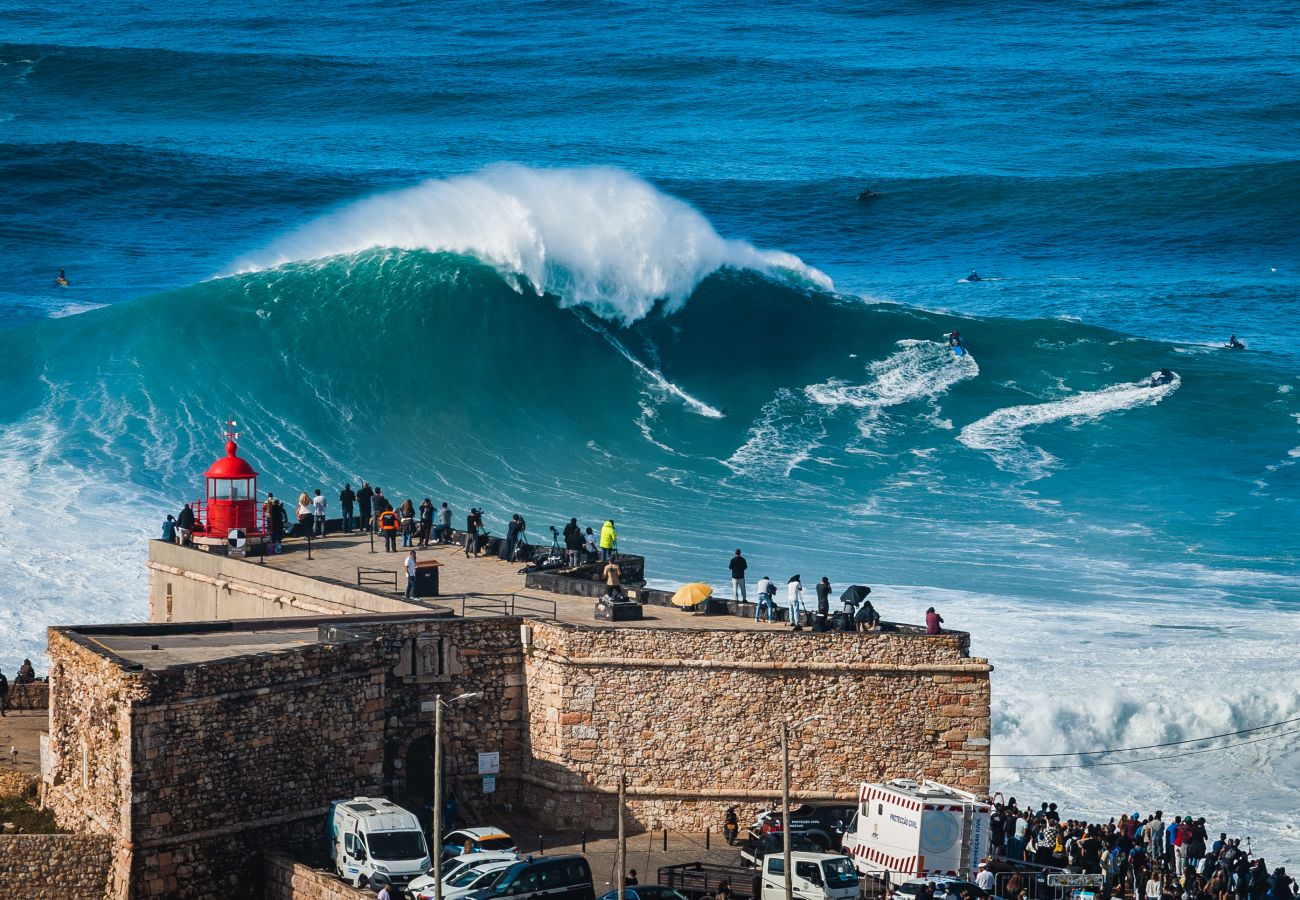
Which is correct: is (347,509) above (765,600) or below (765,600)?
above

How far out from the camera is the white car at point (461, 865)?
76.6 ft

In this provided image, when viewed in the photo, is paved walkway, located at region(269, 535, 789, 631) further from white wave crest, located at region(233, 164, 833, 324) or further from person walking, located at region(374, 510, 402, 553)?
white wave crest, located at region(233, 164, 833, 324)

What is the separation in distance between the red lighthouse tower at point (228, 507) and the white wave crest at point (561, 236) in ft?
69.2

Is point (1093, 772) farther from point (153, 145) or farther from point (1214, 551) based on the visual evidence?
point (153, 145)

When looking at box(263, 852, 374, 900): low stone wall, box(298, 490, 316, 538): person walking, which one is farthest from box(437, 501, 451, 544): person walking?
box(263, 852, 374, 900): low stone wall

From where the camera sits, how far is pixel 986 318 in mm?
57281

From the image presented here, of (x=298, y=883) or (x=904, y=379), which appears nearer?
(x=298, y=883)

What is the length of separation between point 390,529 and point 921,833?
10.6 meters

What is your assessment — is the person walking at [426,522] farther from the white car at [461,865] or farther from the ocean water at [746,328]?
the white car at [461,865]

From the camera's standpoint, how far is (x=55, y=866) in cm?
2481

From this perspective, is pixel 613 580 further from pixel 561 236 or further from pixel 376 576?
pixel 561 236

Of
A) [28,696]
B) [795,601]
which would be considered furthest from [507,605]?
[28,696]

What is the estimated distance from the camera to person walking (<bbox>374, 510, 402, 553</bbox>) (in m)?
32.1

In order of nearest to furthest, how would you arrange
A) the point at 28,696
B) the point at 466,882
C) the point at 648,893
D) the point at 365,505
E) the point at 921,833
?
the point at 648,893, the point at 466,882, the point at 921,833, the point at 28,696, the point at 365,505
